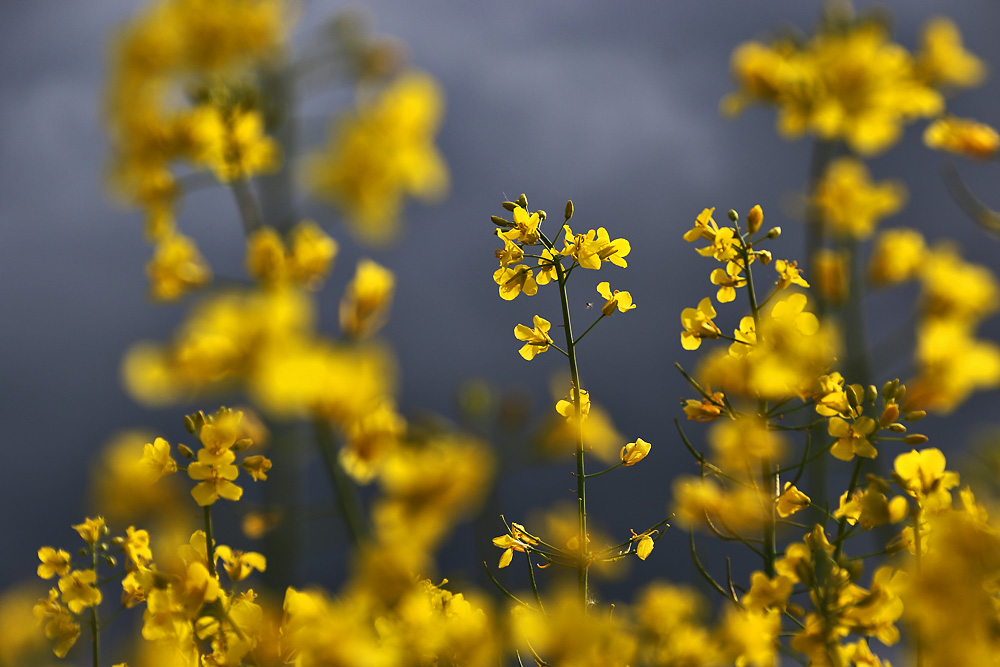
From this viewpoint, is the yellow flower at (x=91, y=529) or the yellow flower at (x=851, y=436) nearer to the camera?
the yellow flower at (x=851, y=436)

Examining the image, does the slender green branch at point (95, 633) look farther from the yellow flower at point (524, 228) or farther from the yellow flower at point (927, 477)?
the yellow flower at point (927, 477)

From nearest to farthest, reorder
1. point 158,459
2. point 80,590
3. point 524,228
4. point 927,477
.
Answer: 1. point 927,477
2. point 158,459
3. point 524,228
4. point 80,590

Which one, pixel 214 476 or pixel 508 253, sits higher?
pixel 508 253

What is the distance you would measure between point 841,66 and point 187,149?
2.18m

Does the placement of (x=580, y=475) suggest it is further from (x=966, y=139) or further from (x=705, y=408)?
(x=966, y=139)

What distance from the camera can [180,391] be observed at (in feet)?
4.09

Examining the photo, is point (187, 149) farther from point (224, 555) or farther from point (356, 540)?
point (356, 540)

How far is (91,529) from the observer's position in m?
2.24

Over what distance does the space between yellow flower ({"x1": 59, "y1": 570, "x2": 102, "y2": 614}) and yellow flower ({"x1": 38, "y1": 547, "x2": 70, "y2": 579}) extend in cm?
4

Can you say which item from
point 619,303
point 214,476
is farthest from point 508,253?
point 214,476

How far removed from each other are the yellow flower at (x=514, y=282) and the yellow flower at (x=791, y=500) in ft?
2.92

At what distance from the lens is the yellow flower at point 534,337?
7.14 feet

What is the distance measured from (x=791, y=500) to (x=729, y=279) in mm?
662

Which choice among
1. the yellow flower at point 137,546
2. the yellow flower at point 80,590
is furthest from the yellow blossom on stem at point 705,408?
the yellow flower at point 80,590
